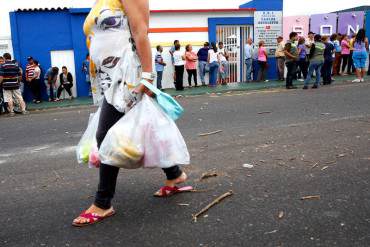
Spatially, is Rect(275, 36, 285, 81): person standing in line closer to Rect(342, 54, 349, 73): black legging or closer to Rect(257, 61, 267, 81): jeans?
Rect(257, 61, 267, 81): jeans

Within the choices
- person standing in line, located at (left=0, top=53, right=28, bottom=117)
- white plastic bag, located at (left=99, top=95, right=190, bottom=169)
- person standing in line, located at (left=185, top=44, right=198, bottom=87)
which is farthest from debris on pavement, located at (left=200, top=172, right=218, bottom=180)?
person standing in line, located at (left=185, top=44, right=198, bottom=87)

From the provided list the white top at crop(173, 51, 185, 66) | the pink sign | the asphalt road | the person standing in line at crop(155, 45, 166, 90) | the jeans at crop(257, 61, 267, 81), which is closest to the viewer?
the asphalt road

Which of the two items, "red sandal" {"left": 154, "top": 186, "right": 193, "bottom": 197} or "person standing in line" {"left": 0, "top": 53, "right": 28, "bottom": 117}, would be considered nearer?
"red sandal" {"left": 154, "top": 186, "right": 193, "bottom": 197}

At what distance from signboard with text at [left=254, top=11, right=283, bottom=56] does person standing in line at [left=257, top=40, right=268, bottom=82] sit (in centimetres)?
80

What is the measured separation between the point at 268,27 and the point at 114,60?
1658 cm

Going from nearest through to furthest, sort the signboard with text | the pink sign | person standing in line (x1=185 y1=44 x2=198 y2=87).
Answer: person standing in line (x1=185 y1=44 x2=198 y2=87) < the signboard with text < the pink sign

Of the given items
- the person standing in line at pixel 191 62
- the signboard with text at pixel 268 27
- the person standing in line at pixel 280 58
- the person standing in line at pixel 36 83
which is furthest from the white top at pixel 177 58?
the person standing in line at pixel 36 83

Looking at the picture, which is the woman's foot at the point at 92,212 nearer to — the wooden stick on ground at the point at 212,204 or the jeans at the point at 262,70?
the wooden stick on ground at the point at 212,204

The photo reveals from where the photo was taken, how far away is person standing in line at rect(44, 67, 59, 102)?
1555 cm

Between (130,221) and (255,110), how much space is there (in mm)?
6432

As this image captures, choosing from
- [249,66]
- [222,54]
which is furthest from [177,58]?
[249,66]

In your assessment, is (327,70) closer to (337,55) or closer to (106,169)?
(337,55)

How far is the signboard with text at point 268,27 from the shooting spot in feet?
61.0

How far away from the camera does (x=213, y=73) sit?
17.7m
